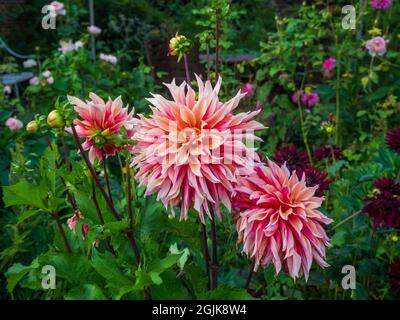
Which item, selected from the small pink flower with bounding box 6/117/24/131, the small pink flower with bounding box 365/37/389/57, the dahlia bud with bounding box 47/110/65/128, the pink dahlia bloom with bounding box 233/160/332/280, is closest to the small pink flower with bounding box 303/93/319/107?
the small pink flower with bounding box 365/37/389/57

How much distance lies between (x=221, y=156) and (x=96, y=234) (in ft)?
0.89

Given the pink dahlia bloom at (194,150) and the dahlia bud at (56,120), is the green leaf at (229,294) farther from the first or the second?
the dahlia bud at (56,120)

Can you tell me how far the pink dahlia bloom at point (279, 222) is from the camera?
0.84 meters

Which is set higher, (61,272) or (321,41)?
(321,41)

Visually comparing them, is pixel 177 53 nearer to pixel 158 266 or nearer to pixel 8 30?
pixel 158 266

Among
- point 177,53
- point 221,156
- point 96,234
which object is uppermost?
point 177,53

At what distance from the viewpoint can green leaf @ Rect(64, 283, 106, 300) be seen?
91cm

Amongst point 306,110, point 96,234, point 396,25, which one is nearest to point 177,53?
point 96,234

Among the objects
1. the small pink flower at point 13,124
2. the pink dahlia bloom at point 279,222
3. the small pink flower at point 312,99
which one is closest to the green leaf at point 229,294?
the pink dahlia bloom at point 279,222

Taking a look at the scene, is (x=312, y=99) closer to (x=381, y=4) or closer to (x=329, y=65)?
(x=329, y=65)

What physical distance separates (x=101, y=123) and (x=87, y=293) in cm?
28

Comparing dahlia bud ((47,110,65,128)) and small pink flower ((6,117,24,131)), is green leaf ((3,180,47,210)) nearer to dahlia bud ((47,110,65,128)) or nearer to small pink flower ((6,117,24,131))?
dahlia bud ((47,110,65,128))

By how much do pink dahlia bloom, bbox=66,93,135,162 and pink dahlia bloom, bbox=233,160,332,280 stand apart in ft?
0.71

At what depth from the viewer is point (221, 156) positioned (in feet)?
2.61
